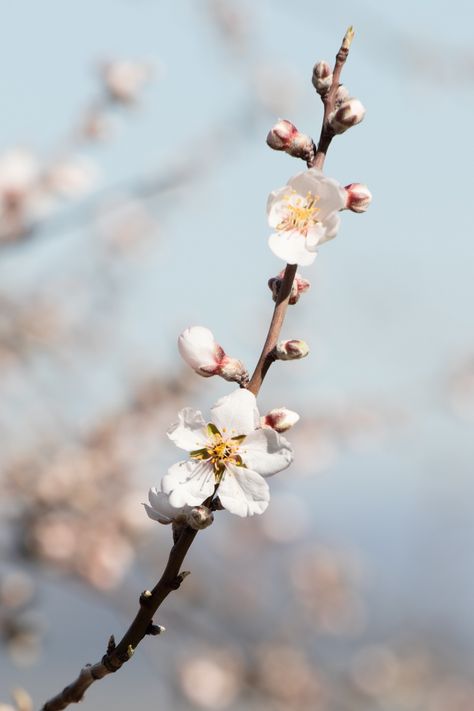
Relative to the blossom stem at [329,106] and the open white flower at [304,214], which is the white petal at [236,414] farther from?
the blossom stem at [329,106]

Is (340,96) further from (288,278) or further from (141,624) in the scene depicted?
(141,624)

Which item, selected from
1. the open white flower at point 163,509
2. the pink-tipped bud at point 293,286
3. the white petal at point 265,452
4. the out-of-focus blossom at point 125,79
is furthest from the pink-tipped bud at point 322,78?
the out-of-focus blossom at point 125,79

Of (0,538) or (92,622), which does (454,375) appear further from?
(92,622)

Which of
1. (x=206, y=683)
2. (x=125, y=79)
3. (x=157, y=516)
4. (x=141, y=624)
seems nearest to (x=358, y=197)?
(x=157, y=516)

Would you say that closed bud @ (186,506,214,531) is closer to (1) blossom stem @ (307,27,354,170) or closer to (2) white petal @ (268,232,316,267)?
(2) white petal @ (268,232,316,267)

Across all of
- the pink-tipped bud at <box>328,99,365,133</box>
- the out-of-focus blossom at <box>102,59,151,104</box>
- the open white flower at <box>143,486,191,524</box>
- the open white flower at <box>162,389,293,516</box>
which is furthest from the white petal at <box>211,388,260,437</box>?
the out-of-focus blossom at <box>102,59,151,104</box>

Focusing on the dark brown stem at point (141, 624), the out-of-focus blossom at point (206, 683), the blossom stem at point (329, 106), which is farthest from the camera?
the out-of-focus blossom at point (206, 683)
